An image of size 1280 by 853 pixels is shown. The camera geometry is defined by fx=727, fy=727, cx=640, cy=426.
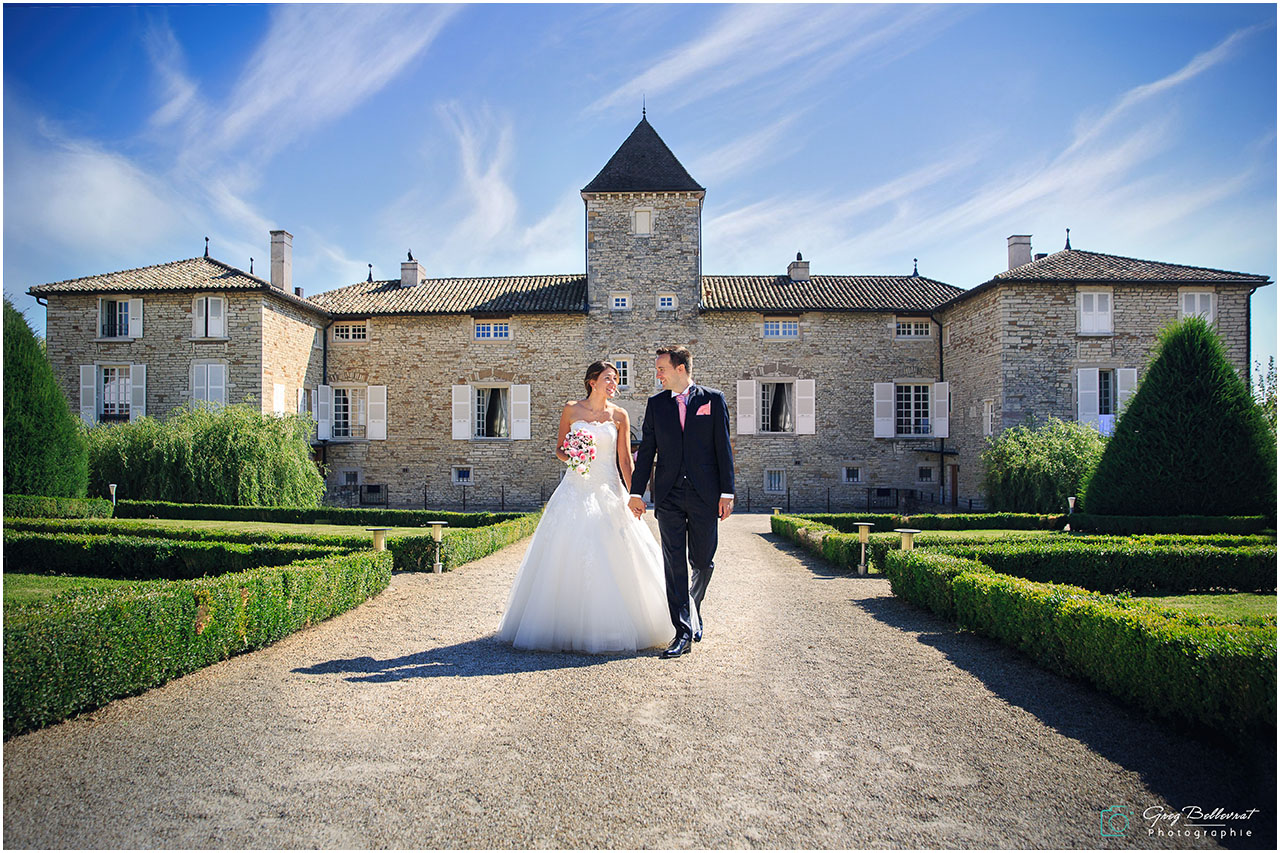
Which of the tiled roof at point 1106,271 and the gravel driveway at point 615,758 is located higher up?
the tiled roof at point 1106,271

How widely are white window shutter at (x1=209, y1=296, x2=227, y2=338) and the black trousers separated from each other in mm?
20060

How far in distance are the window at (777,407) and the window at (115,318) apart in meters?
19.2

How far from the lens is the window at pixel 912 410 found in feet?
76.3

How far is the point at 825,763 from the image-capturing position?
3.20 m

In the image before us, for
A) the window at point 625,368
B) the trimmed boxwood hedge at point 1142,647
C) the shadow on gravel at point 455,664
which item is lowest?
the shadow on gravel at point 455,664

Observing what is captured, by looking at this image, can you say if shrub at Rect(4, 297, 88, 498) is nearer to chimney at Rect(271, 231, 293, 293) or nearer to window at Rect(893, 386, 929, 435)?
chimney at Rect(271, 231, 293, 293)

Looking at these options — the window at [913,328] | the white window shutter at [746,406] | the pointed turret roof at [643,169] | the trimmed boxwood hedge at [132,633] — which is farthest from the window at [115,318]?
the window at [913,328]

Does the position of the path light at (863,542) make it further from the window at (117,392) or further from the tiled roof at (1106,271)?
the window at (117,392)

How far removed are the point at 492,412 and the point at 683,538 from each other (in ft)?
66.6

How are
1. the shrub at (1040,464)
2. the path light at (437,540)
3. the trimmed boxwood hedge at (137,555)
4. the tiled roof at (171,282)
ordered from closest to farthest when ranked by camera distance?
the trimmed boxwood hedge at (137,555) → the path light at (437,540) → the shrub at (1040,464) → the tiled roof at (171,282)

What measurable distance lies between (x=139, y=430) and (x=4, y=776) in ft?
52.6

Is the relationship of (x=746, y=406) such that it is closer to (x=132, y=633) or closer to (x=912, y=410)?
(x=912, y=410)

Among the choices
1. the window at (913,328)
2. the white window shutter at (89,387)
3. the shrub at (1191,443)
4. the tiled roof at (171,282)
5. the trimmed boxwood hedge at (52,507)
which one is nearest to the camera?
the trimmed boxwood hedge at (52,507)

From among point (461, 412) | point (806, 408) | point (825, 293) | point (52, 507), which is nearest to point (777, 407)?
point (806, 408)
